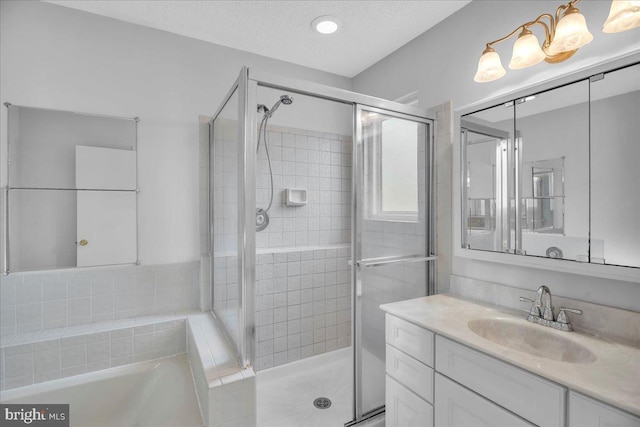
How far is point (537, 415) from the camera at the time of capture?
0.95 meters

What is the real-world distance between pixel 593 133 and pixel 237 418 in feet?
6.59

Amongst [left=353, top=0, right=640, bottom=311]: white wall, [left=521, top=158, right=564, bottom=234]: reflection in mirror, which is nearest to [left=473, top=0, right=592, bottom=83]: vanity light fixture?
[left=353, top=0, right=640, bottom=311]: white wall

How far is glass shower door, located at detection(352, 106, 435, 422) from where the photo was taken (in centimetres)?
169

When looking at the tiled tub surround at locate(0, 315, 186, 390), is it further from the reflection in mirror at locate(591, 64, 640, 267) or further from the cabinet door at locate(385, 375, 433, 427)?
the reflection in mirror at locate(591, 64, 640, 267)

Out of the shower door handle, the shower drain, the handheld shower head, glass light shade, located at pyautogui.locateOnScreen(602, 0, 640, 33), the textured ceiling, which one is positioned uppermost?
the textured ceiling

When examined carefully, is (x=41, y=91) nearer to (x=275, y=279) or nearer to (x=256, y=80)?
(x=256, y=80)

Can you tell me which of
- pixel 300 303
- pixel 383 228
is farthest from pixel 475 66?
pixel 300 303

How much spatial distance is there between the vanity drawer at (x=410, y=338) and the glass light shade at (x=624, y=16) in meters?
1.36

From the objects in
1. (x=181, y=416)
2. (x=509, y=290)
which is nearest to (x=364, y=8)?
(x=509, y=290)

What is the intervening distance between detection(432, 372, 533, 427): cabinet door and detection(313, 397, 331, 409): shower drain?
970 mm

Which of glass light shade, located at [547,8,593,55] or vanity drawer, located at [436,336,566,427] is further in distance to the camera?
glass light shade, located at [547,8,593,55]

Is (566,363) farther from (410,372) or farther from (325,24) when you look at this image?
(325,24)

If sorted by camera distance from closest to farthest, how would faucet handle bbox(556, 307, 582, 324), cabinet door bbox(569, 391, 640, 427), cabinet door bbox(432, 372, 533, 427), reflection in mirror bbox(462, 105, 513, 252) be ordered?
cabinet door bbox(569, 391, 640, 427) < cabinet door bbox(432, 372, 533, 427) < faucet handle bbox(556, 307, 582, 324) < reflection in mirror bbox(462, 105, 513, 252)

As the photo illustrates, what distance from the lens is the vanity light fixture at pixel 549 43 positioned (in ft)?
3.82
